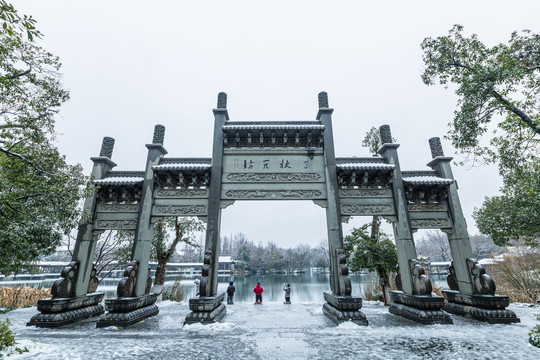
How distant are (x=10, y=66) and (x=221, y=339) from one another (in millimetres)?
8113

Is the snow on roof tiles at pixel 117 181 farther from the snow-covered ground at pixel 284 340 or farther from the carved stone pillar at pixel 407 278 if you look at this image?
the carved stone pillar at pixel 407 278

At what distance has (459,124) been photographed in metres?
7.02

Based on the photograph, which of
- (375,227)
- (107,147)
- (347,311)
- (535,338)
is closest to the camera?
(535,338)

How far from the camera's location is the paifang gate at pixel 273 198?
7070mm

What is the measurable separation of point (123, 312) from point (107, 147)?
5.95m

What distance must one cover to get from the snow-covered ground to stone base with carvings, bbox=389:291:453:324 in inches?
8.9

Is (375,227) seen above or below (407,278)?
above

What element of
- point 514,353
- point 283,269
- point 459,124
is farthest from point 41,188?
point 283,269

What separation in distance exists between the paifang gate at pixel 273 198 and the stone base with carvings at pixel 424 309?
3cm

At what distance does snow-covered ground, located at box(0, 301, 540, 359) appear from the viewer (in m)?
4.42

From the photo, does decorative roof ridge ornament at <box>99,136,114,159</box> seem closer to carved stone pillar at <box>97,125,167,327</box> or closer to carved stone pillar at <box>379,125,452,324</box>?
carved stone pillar at <box>97,125,167,327</box>

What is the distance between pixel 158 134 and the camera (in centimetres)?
925

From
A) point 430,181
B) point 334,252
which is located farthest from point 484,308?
point 334,252

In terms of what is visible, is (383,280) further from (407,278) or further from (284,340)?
(284,340)
